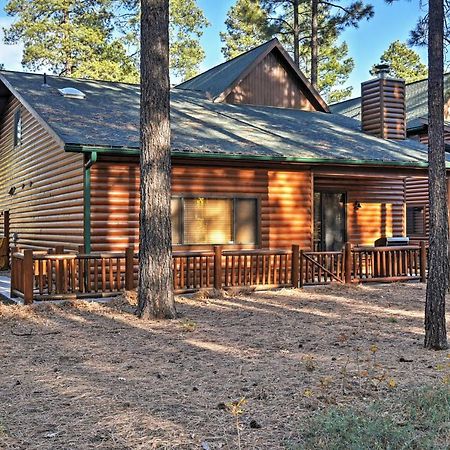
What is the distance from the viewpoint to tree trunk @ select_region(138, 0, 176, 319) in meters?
9.52

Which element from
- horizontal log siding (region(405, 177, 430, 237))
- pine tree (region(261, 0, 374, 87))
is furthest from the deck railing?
pine tree (region(261, 0, 374, 87))

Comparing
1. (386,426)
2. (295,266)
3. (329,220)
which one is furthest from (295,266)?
(386,426)

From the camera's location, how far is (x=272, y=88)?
2092 centimetres

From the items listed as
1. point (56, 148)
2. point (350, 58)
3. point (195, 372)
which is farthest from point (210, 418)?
point (350, 58)

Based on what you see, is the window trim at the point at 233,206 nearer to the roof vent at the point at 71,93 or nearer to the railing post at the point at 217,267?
the railing post at the point at 217,267

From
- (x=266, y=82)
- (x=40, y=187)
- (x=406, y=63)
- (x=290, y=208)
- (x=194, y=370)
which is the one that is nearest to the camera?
(x=194, y=370)

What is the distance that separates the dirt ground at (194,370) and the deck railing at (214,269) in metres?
0.82

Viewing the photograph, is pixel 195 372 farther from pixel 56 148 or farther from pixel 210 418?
pixel 56 148

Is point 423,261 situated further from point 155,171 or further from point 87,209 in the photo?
point 87,209

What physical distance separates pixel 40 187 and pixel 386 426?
13704mm

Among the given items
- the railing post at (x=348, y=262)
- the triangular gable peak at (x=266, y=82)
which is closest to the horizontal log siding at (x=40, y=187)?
the railing post at (x=348, y=262)

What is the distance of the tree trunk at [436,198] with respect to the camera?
7.32 metres

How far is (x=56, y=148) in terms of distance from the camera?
48.0 feet

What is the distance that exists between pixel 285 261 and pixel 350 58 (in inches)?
1416
